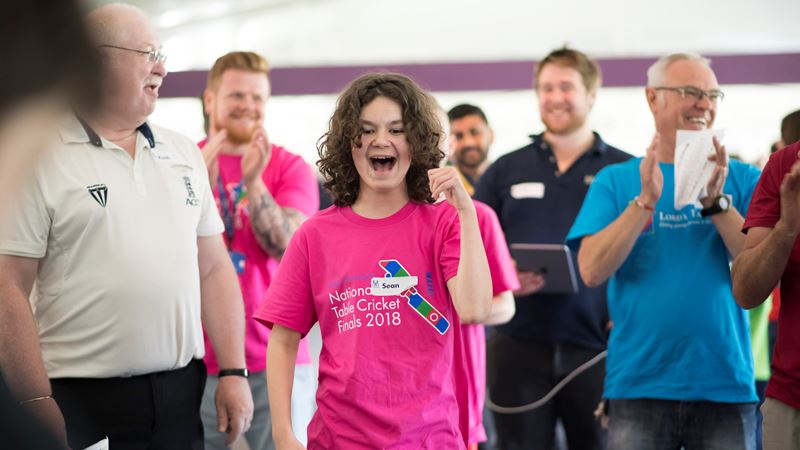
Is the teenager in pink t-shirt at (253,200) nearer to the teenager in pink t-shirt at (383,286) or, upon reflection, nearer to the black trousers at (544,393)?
the black trousers at (544,393)

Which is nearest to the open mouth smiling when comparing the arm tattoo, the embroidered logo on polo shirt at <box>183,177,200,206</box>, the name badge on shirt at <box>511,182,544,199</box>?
the embroidered logo on polo shirt at <box>183,177,200,206</box>

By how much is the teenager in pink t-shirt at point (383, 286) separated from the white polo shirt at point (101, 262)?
1.08ft

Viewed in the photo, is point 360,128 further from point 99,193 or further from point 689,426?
point 689,426

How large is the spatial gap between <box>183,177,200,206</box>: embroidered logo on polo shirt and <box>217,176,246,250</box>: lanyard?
1024mm

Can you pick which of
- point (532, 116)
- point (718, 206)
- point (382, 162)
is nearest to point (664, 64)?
point (718, 206)

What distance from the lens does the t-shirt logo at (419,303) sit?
244 centimetres

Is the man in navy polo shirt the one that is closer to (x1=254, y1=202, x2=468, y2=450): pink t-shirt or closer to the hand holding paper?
the hand holding paper

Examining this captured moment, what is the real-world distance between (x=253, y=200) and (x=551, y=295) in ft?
4.46

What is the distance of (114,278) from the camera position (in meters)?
2.60

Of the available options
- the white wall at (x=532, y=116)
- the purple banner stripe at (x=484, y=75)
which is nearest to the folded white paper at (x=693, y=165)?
the purple banner stripe at (x=484, y=75)

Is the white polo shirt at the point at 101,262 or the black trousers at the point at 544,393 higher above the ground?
the white polo shirt at the point at 101,262

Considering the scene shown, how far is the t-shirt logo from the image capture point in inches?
96.1

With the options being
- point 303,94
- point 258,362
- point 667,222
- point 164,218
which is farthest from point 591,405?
point 303,94

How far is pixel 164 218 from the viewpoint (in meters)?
2.73
